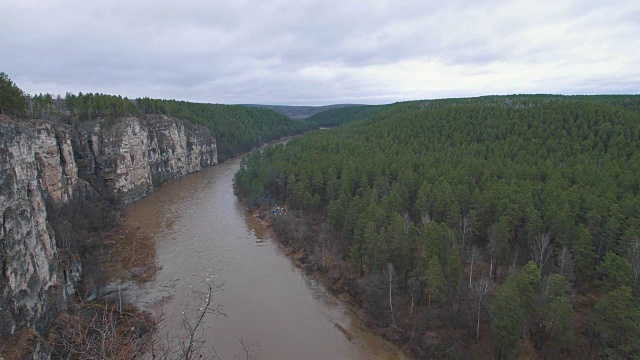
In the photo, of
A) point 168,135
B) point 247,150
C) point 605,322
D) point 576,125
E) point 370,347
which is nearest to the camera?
point 605,322

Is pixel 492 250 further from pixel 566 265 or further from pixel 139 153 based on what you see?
pixel 139 153

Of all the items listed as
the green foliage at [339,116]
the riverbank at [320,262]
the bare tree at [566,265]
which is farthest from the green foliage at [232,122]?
the bare tree at [566,265]

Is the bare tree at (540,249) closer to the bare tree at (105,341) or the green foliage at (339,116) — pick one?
the bare tree at (105,341)

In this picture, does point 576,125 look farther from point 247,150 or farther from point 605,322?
point 247,150

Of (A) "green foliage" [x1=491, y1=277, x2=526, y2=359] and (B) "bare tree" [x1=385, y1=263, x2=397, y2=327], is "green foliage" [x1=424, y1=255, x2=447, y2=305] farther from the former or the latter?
(A) "green foliage" [x1=491, y1=277, x2=526, y2=359]

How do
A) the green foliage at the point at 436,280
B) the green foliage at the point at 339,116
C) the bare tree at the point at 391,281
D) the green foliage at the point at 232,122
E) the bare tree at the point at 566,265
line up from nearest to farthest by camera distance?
the green foliage at the point at 436,280 → the bare tree at the point at 391,281 → the bare tree at the point at 566,265 → the green foliage at the point at 232,122 → the green foliage at the point at 339,116

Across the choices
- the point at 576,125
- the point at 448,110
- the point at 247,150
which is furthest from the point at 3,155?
the point at 247,150
